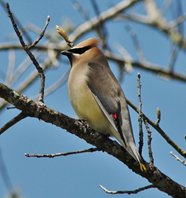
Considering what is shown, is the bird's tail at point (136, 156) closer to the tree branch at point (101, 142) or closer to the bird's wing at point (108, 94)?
the tree branch at point (101, 142)

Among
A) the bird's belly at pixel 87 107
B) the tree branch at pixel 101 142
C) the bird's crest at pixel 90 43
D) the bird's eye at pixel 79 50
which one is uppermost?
the bird's crest at pixel 90 43

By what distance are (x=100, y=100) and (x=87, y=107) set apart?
11cm

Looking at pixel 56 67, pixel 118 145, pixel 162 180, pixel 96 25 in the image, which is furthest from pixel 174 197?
pixel 96 25

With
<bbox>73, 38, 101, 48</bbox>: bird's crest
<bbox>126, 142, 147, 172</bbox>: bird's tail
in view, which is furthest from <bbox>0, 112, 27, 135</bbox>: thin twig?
<bbox>73, 38, 101, 48</bbox>: bird's crest

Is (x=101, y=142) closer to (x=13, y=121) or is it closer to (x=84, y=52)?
(x=13, y=121)

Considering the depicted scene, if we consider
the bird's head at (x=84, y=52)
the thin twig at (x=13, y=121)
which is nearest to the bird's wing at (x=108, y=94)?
the bird's head at (x=84, y=52)

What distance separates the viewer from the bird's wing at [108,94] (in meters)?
4.81

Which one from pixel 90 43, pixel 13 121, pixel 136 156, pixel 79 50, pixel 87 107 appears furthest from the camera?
pixel 90 43

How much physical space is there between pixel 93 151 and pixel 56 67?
3.37 meters

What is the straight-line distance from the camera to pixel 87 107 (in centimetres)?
498

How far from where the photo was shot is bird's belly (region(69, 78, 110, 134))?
4840mm

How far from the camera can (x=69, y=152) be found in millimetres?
4090

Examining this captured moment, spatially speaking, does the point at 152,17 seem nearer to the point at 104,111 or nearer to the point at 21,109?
the point at 104,111

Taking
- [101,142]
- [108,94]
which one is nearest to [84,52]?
[108,94]
